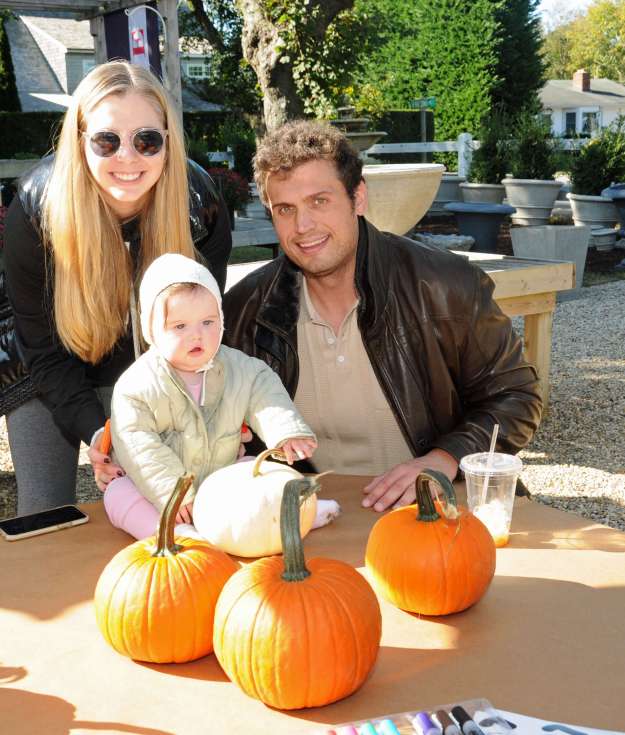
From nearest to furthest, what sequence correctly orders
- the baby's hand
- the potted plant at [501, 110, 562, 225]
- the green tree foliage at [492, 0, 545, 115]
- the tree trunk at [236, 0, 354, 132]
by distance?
the baby's hand, the tree trunk at [236, 0, 354, 132], the potted plant at [501, 110, 562, 225], the green tree foliage at [492, 0, 545, 115]

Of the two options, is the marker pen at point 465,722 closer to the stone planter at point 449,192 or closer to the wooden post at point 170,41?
the wooden post at point 170,41

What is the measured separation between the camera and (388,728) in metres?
1.08

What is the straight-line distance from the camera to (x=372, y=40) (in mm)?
19031

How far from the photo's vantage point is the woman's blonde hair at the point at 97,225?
7.88ft

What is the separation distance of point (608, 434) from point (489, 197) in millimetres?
9438

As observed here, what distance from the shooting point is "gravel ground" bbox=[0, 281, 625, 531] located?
4.54m

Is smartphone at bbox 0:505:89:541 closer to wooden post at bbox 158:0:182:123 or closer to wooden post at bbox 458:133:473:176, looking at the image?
wooden post at bbox 158:0:182:123

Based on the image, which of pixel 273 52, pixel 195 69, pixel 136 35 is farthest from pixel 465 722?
pixel 195 69

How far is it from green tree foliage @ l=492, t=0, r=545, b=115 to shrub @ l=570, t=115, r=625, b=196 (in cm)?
1294

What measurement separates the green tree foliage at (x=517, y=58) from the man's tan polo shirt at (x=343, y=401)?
24.2 metres

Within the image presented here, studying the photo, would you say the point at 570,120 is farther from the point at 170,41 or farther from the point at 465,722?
the point at 465,722

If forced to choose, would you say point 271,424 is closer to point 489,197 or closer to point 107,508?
point 107,508

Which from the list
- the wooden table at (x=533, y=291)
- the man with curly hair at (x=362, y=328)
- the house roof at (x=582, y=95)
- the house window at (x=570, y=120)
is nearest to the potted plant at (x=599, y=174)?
the wooden table at (x=533, y=291)

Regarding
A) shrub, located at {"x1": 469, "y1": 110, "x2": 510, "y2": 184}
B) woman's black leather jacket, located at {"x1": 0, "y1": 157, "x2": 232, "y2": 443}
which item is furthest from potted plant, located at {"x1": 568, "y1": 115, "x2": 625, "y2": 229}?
woman's black leather jacket, located at {"x1": 0, "y1": 157, "x2": 232, "y2": 443}
